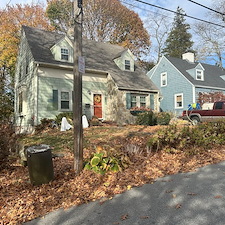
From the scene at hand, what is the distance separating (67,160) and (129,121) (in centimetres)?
869

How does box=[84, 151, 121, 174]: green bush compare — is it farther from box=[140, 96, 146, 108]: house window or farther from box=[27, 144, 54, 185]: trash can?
box=[140, 96, 146, 108]: house window

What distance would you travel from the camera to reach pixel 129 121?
1372 centimetres

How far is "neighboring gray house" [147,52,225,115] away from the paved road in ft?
54.1

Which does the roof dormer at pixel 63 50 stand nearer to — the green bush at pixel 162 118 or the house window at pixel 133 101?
the house window at pixel 133 101

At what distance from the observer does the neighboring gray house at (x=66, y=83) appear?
507 inches

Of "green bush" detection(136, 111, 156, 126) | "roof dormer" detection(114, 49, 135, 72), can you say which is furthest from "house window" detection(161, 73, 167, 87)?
"green bush" detection(136, 111, 156, 126)

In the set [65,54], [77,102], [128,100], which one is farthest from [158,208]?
[65,54]

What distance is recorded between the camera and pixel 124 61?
1728 centimetres

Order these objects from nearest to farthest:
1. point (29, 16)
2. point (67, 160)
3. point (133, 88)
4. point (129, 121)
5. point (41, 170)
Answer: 1. point (41, 170)
2. point (67, 160)
3. point (129, 121)
4. point (133, 88)
5. point (29, 16)

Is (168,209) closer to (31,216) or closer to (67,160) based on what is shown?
(31,216)

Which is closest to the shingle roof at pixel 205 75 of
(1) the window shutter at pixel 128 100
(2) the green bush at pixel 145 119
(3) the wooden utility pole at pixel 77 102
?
(1) the window shutter at pixel 128 100

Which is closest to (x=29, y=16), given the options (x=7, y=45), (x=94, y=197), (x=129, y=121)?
(x=7, y=45)

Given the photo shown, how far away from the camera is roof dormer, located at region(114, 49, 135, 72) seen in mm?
17094

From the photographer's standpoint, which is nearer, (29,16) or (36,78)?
(36,78)
